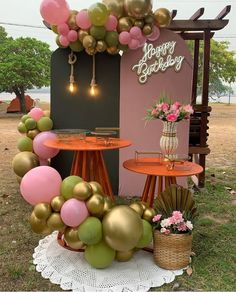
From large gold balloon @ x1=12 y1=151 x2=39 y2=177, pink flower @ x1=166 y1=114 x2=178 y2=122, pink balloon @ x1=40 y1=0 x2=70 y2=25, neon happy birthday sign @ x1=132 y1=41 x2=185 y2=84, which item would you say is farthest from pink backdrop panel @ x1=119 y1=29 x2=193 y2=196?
pink flower @ x1=166 y1=114 x2=178 y2=122

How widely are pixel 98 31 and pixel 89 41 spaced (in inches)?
6.6

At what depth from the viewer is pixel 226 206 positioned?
503cm

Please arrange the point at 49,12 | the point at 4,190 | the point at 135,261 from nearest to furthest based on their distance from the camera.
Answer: the point at 135,261, the point at 49,12, the point at 4,190

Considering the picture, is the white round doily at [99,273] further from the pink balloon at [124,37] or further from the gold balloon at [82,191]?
the pink balloon at [124,37]

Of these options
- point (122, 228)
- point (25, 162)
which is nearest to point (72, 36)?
point (25, 162)

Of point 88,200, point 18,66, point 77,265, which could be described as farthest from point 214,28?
point 18,66

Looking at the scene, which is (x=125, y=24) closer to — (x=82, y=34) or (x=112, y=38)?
(x=112, y=38)

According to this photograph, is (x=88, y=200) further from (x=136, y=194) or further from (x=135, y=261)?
(x=136, y=194)

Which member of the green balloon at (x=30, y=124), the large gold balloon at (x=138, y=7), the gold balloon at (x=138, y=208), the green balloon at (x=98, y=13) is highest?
the large gold balloon at (x=138, y=7)

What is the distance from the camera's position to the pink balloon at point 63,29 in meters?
4.57

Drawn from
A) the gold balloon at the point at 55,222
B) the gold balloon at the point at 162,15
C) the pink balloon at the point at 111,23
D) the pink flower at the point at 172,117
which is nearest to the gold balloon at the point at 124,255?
the gold balloon at the point at 55,222

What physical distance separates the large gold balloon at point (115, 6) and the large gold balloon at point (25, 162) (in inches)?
88.5

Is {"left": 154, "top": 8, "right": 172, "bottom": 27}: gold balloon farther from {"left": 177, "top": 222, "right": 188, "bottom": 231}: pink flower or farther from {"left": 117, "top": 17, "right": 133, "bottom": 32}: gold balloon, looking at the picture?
{"left": 177, "top": 222, "right": 188, "bottom": 231}: pink flower

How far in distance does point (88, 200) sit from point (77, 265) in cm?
63
